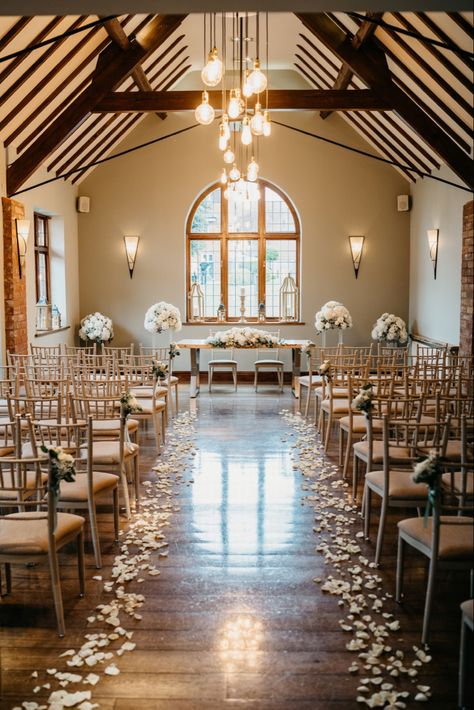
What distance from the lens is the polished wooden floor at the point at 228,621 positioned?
3.04 meters

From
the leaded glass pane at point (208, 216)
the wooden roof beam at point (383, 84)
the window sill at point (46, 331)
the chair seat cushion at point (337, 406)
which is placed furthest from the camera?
the leaded glass pane at point (208, 216)

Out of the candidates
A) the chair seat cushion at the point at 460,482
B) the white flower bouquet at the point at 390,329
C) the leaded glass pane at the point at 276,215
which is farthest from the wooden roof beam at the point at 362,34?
the chair seat cushion at the point at 460,482

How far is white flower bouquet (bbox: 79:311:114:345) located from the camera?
11.9 m

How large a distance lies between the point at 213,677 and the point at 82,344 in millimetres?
9775

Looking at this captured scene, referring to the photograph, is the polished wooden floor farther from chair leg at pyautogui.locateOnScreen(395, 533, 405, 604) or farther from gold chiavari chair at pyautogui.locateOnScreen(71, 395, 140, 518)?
gold chiavari chair at pyautogui.locateOnScreen(71, 395, 140, 518)

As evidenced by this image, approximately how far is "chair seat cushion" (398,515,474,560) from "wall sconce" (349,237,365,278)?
29.2 feet

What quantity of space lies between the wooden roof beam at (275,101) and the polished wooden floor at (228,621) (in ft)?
16.8

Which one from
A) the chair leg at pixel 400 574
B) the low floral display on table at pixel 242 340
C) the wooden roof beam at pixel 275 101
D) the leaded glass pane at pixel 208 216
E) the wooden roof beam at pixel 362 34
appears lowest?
the chair leg at pixel 400 574

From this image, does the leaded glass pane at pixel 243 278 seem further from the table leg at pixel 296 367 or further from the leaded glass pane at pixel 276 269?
the table leg at pixel 296 367

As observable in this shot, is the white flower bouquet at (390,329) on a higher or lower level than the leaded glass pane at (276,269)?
lower

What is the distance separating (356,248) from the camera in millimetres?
12266

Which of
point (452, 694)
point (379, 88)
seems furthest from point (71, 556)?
point (379, 88)

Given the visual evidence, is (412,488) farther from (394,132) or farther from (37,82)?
(394,132)

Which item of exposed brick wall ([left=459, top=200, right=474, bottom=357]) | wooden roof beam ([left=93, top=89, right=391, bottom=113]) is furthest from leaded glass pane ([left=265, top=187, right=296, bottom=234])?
exposed brick wall ([left=459, top=200, right=474, bottom=357])
